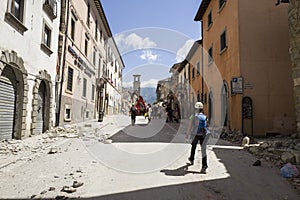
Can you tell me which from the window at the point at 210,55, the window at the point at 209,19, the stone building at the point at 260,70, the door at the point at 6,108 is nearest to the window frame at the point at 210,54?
the window at the point at 210,55

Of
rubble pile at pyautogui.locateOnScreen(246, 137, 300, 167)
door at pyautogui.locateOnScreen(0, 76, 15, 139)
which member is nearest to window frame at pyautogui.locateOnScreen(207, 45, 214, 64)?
rubble pile at pyautogui.locateOnScreen(246, 137, 300, 167)

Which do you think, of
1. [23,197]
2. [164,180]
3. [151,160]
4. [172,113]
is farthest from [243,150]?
[172,113]

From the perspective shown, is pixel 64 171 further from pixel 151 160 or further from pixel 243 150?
pixel 243 150

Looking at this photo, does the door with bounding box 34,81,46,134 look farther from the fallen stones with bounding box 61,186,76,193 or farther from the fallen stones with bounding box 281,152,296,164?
the fallen stones with bounding box 281,152,296,164

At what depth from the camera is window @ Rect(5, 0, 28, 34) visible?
731 centimetres

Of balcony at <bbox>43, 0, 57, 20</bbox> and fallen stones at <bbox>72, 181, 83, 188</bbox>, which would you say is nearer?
fallen stones at <bbox>72, 181, 83, 188</bbox>

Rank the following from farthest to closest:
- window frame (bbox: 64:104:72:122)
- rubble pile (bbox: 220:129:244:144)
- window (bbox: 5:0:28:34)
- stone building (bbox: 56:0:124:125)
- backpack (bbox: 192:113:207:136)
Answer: window frame (bbox: 64:104:72:122) < stone building (bbox: 56:0:124:125) < rubble pile (bbox: 220:129:244:144) < window (bbox: 5:0:28:34) < backpack (bbox: 192:113:207:136)

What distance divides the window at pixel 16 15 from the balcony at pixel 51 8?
79.4 inches

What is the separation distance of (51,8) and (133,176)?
975 cm

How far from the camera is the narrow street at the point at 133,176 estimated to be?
3.62 metres

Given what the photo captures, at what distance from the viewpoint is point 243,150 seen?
7383 millimetres

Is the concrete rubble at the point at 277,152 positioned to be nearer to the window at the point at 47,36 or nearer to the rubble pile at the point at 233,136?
the rubble pile at the point at 233,136

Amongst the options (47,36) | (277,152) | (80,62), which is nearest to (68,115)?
(80,62)

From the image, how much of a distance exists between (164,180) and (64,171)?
7.21 feet
